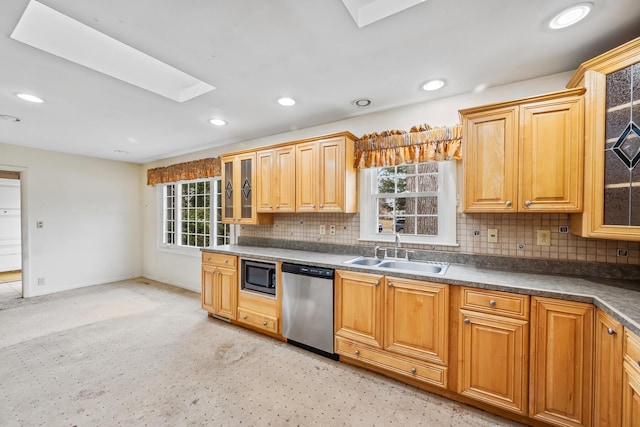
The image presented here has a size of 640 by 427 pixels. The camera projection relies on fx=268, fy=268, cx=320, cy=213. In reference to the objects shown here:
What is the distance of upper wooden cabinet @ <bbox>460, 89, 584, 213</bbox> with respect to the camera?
5.95ft

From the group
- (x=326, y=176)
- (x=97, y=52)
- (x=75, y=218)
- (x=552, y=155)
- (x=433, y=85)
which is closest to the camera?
(x=552, y=155)

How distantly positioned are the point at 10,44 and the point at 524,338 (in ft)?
12.4

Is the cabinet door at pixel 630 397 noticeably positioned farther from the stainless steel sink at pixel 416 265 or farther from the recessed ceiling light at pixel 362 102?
the recessed ceiling light at pixel 362 102

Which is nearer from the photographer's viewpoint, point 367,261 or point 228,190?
point 367,261

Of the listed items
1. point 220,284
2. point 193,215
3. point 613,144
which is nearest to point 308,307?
point 220,284

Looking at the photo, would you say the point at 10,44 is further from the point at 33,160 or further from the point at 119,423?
the point at 33,160

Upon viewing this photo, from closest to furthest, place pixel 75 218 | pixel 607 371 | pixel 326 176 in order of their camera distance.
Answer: pixel 607 371, pixel 326 176, pixel 75 218

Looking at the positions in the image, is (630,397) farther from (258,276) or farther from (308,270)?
(258,276)

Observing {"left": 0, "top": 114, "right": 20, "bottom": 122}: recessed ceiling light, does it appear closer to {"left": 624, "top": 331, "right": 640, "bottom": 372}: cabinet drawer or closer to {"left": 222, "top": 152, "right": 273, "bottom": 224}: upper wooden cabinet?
{"left": 222, "top": 152, "right": 273, "bottom": 224}: upper wooden cabinet

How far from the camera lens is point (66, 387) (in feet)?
6.98

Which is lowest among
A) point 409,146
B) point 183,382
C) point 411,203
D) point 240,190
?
point 183,382

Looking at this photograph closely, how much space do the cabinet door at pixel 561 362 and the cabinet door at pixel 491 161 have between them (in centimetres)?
72

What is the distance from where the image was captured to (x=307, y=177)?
9.84ft

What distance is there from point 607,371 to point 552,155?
1324 mm
